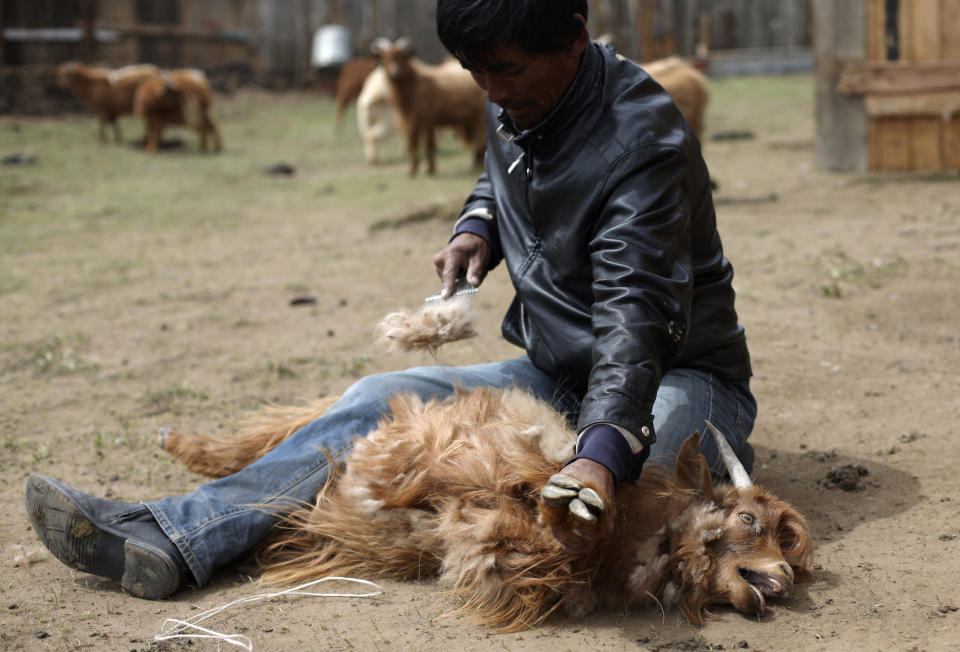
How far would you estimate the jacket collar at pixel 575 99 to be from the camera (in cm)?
234

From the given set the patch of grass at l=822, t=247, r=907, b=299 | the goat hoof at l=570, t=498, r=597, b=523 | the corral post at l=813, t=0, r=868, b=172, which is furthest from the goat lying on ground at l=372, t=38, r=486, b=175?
the goat hoof at l=570, t=498, r=597, b=523

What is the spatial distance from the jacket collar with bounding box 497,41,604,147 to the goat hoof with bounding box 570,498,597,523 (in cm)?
103

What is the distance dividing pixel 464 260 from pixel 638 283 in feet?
2.76

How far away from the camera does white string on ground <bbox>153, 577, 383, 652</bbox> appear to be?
2.15m

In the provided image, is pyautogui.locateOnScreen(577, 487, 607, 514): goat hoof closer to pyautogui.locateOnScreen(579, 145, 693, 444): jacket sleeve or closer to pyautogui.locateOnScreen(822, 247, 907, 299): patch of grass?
pyautogui.locateOnScreen(579, 145, 693, 444): jacket sleeve

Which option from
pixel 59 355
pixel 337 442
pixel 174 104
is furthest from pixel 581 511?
pixel 174 104

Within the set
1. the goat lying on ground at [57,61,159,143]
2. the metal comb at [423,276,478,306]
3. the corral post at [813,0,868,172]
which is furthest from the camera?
the goat lying on ground at [57,61,159,143]

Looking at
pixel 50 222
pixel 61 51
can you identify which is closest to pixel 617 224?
pixel 50 222

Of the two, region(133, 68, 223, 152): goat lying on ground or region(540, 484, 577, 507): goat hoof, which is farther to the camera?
region(133, 68, 223, 152): goat lying on ground

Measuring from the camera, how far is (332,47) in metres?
18.0

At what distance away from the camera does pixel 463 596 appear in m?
2.27

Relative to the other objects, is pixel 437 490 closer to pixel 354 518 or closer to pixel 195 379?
pixel 354 518

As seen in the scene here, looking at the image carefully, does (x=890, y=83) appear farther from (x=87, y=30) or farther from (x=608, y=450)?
(x=87, y=30)

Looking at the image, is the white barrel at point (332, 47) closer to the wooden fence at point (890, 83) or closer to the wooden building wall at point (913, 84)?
the wooden fence at point (890, 83)
